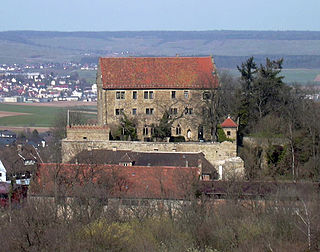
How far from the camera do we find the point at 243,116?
5266 centimetres

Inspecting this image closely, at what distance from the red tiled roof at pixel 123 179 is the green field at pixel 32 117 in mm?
66008

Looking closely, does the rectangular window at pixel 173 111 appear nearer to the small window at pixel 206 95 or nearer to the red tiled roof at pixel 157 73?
the red tiled roof at pixel 157 73

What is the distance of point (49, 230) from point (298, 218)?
10.2 meters

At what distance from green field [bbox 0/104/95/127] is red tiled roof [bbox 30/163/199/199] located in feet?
217

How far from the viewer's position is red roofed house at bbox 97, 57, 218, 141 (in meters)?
54.8

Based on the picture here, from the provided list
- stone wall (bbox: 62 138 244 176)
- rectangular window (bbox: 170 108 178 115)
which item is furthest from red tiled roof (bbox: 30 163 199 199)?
rectangular window (bbox: 170 108 178 115)

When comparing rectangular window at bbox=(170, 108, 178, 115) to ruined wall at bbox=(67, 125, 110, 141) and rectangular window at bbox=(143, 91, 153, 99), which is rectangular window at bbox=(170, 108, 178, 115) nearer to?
rectangular window at bbox=(143, 91, 153, 99)

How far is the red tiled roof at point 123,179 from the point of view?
3916 centimetres

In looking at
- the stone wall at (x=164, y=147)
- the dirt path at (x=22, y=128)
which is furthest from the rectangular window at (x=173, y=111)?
the dirt path at (x=22, y=128)

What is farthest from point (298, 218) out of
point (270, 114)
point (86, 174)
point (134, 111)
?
point (134, 111)

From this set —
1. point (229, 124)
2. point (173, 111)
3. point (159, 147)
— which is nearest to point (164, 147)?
point (159, 147)

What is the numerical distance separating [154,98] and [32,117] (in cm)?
7837

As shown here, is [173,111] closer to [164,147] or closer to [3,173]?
[164,147]

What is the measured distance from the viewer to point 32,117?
5162 inches
